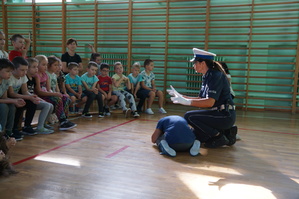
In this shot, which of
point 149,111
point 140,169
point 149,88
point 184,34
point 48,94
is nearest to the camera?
point 140,169

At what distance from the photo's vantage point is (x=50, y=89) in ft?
12.4

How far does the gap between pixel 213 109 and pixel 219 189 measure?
128cm

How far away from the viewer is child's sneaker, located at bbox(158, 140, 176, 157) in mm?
2594

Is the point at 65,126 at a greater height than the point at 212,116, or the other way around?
the point at 212,116

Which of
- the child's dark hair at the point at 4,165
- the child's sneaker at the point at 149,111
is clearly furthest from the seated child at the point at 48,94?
the child's sneaker at the point at 149,111

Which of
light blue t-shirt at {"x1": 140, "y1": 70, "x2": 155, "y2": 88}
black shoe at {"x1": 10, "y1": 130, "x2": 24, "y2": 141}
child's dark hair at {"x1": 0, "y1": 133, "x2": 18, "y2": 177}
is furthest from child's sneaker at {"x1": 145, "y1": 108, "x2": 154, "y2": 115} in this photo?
child's dark hair at {"x1": 0, "y1": 133, "x2": 18, "y2": 177}

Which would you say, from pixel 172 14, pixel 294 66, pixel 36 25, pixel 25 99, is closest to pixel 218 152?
pixel 25 99

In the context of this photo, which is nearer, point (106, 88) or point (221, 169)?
point (221, 169)

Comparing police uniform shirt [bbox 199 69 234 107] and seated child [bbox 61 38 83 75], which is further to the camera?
seated child [bbox 61 38 83 75]

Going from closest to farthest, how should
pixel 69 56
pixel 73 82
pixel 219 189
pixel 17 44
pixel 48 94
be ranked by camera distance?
pixel 219 189
pixel 48 94
pixel 17 44
pixel 73 82
pixel 69 56

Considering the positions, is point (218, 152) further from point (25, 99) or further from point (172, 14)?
point (172, 14)

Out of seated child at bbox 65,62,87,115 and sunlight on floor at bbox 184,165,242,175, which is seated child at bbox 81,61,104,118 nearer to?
seated child at bbox 65,62,87,115

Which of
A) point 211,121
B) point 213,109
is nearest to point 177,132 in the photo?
point 211,121

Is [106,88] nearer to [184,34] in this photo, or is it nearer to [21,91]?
[21,91]
